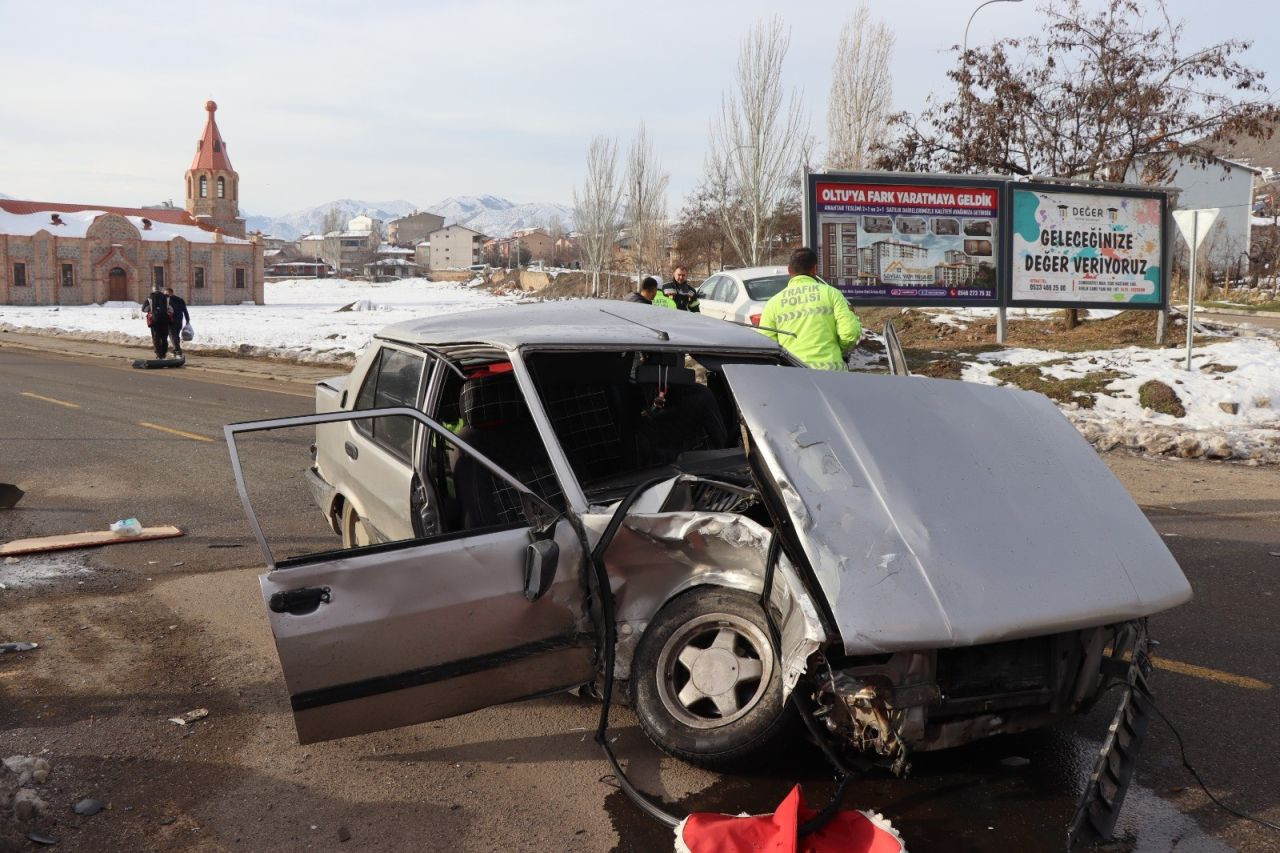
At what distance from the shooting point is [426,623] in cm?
363

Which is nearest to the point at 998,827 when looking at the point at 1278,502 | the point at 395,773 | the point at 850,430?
the point at 850,430

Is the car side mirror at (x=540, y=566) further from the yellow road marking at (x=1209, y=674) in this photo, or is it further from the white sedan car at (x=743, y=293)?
the white sedan car at (x=743, y=293)

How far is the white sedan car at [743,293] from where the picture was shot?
16312 millimetres

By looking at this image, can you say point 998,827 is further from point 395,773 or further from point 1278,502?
point 1278,502

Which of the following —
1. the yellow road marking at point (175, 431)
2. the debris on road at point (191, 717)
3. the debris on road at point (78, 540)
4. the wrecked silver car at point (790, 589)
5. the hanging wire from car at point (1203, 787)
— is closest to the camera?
the wrecked silver car at point (790, 589)

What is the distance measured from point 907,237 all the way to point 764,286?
7.59ft

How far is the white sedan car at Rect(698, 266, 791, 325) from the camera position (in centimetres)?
1631

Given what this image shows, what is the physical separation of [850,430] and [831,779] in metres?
1.27

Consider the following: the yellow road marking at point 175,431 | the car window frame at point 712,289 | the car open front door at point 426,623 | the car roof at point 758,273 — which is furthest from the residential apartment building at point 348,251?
the car open front door at point 426,623

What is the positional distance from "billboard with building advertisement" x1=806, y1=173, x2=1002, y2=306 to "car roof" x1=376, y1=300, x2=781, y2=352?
10794mm

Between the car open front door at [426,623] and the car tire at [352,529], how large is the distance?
1.63 metres

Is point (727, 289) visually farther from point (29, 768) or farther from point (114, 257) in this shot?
point (114, 257)

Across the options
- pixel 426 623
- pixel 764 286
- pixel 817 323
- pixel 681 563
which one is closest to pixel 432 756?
pixel 426 623

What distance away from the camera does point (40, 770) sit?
153 inches
